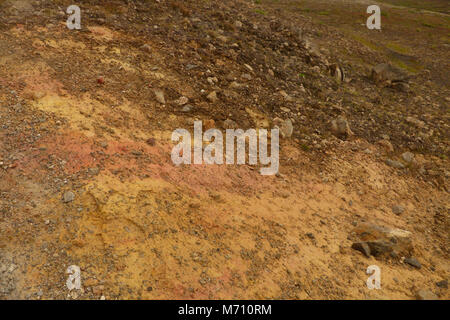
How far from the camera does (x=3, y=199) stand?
475cm

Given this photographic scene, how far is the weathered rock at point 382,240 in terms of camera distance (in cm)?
Answer: 589

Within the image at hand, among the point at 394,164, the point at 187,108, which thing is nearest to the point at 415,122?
the point at 394,164

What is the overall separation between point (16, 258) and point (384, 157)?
860 cm

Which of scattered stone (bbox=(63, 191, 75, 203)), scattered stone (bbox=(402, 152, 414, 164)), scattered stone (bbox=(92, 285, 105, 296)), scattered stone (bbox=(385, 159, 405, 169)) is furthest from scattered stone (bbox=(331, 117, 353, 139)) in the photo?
scattered stone (bbox=(92, 285, 105, 296))

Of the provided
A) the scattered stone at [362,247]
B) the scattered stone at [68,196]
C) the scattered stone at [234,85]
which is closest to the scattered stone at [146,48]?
the scattered stone at [234,85]

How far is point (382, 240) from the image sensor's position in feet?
19.5

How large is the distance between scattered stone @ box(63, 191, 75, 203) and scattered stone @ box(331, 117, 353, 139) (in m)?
6.96

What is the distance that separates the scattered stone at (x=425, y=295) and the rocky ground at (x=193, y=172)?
11 centimetres

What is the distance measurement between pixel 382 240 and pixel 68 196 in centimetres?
546

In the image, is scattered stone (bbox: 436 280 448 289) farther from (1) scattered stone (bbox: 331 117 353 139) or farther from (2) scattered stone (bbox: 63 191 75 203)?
(2) scattered stone (bbox: 63 191 75 203)

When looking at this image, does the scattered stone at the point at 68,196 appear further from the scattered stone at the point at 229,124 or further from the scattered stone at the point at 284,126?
the scattered stone at the point at 284,126

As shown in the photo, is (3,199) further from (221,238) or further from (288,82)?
(288,82)

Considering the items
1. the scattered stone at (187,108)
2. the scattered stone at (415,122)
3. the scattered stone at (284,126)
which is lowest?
the scattered stone at (415,122)

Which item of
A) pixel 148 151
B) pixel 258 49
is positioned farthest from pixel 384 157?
pixel 148 151
